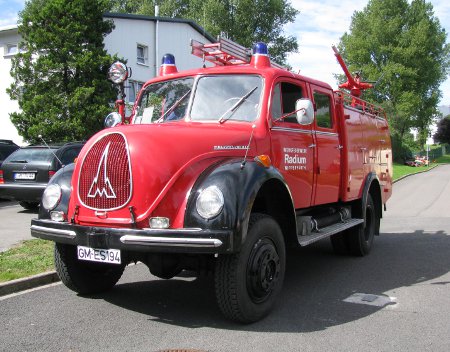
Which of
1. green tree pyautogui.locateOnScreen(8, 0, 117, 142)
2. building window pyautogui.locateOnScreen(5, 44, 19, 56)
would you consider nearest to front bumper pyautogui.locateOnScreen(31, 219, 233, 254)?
green tree pyautogui.locateOnScreen(8, 0, 117, 142)

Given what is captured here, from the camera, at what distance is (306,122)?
17.0ft

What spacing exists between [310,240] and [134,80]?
80.1 ft

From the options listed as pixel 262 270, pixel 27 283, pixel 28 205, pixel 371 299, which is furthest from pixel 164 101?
pixel 28 205

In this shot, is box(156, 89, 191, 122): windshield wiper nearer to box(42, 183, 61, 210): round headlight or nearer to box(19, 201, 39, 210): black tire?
box(42, 183, 61, 210): round headlight

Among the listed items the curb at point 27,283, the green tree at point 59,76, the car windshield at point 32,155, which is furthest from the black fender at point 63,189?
the green tree at point 59,76

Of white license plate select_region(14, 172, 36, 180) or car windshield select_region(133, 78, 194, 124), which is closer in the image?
car windshield select_region(133, 78, 194, 124)

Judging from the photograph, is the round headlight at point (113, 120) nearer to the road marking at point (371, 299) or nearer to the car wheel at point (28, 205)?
the road marking at point (371, 299)

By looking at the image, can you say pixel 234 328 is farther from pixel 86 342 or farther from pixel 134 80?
pixel 134 80

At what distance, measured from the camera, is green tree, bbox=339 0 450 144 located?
5012 centimetres

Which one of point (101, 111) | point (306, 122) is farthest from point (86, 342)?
point (101, 111)

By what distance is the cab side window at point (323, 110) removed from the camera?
21.0 feet

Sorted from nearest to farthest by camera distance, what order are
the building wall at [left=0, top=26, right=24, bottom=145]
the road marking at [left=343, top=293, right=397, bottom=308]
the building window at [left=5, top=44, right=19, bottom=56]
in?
the road marking at [left=343, top=293, right=397, bottom=308] < the building wall at [left=0, top=26, right=24, bottom=145] < the building window at [left=5, top=44, right=19, bottom=56]

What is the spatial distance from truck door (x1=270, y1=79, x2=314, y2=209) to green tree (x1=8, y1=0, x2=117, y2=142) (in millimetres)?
14439

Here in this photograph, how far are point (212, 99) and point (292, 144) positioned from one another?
1.03 metres
